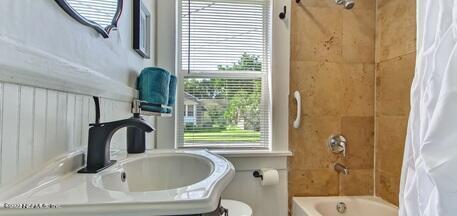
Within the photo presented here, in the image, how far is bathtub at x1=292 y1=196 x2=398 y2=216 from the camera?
213 centimetres

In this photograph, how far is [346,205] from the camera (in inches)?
87.4

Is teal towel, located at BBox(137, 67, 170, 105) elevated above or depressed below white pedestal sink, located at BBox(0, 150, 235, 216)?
above

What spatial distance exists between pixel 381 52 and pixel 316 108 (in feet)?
2.11

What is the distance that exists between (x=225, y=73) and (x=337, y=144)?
982mm

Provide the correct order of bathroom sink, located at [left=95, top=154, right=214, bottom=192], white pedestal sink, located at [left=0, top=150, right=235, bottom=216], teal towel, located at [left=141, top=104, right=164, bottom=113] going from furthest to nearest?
1. teal towel, located at [left=141, top=104, right=164, bottom=113]
2. bathroom sink, located at [left=95, top=154, right=214, bottom=192]
3. white pedestal sink, located at [left=0, top=150, right=235, bottom=216]

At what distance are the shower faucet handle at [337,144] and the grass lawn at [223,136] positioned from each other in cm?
54

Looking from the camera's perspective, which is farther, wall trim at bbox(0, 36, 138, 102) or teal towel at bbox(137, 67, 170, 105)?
teal towel at bbox(137, 67, 170, 105)

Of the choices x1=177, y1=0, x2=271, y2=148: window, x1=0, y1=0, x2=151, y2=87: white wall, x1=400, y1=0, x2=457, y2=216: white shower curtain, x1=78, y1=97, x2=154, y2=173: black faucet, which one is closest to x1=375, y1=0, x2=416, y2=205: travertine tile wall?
x1=177, y1=0, x2=271, y2=148: window

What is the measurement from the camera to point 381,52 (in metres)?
2.29

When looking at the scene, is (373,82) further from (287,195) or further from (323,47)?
(287,195)

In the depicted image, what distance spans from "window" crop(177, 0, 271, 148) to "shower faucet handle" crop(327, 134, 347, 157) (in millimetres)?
472

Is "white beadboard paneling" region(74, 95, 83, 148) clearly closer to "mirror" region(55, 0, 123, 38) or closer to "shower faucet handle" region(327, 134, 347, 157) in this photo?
"mirror" region(55, 0, 123, 38)

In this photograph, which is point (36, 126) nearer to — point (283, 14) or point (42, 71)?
point (42, 71)

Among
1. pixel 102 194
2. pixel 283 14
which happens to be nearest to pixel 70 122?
pixel 102 194
